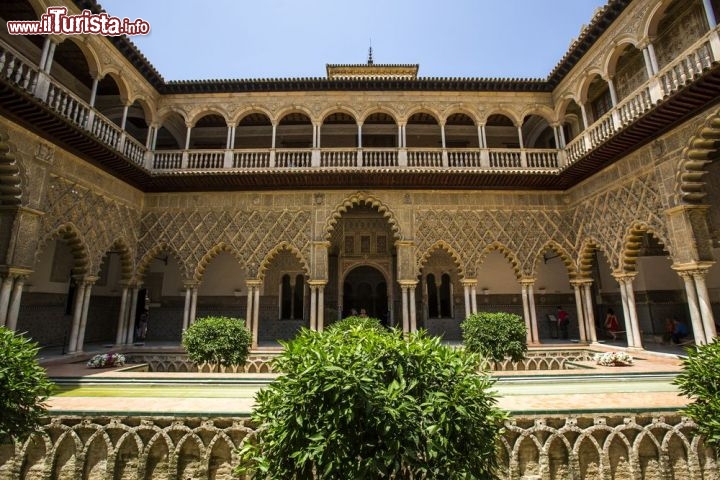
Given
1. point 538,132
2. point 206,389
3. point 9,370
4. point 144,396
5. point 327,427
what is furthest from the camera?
point 538,132

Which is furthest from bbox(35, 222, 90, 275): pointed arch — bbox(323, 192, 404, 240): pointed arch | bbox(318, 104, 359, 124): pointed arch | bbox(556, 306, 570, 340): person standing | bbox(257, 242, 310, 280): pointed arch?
bbox(556, 306, 570, 340): person standing

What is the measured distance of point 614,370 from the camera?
21.0ft

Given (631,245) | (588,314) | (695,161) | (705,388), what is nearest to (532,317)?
(588,314)

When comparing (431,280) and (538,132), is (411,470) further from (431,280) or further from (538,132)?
(538,132)

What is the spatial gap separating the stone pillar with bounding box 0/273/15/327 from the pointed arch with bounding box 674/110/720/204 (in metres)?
13.5

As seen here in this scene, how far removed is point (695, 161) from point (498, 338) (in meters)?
5.23

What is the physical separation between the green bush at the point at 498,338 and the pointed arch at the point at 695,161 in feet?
13.9

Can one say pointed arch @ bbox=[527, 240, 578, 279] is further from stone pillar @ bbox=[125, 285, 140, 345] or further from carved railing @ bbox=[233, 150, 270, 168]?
stone pillar @ bbox=[125, 285, 140, 345]

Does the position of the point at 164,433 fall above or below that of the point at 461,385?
below

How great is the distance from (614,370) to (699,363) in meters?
3.39

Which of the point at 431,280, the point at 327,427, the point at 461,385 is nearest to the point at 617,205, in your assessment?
the point at 431,280

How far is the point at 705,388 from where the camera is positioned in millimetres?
3285

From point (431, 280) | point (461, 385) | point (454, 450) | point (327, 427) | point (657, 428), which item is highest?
point (431, 280)

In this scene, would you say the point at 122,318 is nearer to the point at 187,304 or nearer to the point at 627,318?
the point at 187,304
